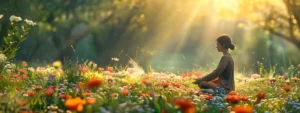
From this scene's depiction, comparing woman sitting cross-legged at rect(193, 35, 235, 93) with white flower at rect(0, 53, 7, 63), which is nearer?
white flower at rect(0, 53, 7, 63)

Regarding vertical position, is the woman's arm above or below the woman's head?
below

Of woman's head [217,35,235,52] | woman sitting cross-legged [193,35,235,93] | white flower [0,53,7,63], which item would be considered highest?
white flower [0,53,7,63]

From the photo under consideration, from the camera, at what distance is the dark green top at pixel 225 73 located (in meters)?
9.50

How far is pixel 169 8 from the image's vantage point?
95.2 ft

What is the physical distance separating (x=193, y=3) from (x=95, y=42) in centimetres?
742

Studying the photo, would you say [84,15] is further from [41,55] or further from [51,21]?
[41,55]

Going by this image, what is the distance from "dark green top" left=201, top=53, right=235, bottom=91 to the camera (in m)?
9.50

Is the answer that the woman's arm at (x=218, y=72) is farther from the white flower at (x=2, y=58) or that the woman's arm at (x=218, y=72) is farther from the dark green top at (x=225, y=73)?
the white flower at (x=2, y=58)

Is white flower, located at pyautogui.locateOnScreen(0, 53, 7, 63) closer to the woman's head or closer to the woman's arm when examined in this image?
the woman's arm

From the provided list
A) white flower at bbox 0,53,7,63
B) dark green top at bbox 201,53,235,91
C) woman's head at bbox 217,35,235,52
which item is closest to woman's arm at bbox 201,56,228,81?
dark green top at bbox 201,53,235,91

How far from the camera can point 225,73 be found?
31.7ft

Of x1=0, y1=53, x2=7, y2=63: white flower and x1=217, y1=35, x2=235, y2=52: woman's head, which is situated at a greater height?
x1=0, y1=53, x2=7, y2=63: white flower

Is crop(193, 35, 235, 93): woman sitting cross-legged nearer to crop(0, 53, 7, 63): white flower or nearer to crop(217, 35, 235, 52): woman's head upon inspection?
crop(217, 35, 235, 52): woman's head

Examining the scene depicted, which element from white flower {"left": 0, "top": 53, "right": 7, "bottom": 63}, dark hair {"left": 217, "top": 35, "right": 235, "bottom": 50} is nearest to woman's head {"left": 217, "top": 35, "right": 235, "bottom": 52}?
dark hair {"left": 217, "top": 35, "right": 235, "bottom": 50}
